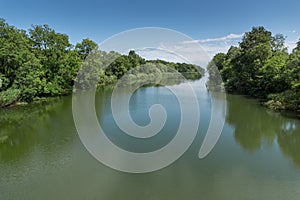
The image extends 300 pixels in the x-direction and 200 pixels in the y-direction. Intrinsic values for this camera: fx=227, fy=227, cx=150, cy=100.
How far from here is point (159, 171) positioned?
8.85 meters

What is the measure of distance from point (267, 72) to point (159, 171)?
18052 millimetres

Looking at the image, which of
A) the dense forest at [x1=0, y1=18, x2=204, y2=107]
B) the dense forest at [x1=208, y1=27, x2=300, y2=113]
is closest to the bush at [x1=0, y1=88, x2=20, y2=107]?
the dense forest at [x1=0, y1=18, x2=204, y2=107]

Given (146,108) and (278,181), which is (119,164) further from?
(146,108)

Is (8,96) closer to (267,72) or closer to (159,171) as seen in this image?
(159,171)

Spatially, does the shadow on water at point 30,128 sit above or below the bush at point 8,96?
below

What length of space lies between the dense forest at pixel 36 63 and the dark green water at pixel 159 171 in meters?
6.21

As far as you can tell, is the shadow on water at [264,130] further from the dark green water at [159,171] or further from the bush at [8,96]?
the bush at [8,96]

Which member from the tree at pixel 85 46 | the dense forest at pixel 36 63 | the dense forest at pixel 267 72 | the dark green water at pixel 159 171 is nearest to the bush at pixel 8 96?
the dense forest at pixel 36 63

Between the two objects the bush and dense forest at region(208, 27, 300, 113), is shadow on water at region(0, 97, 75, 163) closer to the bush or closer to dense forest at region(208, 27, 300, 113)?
the bush

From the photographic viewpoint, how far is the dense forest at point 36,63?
20.0 metres

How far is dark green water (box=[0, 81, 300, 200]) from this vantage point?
7268 mm

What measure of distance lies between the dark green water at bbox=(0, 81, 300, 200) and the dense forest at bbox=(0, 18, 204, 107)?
621 cm

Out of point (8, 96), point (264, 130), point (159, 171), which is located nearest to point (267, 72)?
point (264, 130)

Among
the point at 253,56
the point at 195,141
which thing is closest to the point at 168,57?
the point at 195,141
